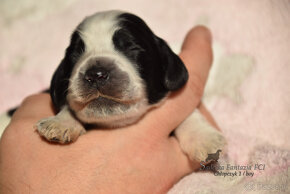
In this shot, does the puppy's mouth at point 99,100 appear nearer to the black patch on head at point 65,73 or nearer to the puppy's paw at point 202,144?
the black patch on head at point 65,73

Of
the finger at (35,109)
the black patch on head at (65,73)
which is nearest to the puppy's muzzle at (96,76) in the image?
the black patch on head at (65,73)

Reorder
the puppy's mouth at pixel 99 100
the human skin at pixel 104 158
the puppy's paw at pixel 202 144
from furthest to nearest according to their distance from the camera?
the puppy's paw at pixel 202 144
the puppy's mouth at pixel 99 100
the human skin at pixel 104 158

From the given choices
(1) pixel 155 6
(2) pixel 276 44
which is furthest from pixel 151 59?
(1) pixel 155 6

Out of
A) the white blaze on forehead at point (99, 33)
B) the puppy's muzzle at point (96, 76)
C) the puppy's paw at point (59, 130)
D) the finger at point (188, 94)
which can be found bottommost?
the puppy's paw at point (59, 130)

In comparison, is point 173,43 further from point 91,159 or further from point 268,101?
point 91,159

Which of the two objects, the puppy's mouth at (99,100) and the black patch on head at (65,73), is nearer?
the puppy's mouth at (99,100)

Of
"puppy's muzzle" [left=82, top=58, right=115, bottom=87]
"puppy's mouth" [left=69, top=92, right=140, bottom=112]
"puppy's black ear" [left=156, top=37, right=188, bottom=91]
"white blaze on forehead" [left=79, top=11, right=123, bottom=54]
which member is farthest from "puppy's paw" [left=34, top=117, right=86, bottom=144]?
"puppy's black ear" [left=156, top=37, right=188, bottom=91]
